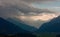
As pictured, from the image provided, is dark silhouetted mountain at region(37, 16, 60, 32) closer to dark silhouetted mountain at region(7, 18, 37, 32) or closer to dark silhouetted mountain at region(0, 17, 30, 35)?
dark silhouetted mountain at region(7, 18, 37, 32)

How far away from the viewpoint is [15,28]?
2.06 metres

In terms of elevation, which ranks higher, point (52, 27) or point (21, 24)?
point (21, 24)

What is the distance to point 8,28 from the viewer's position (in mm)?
2078

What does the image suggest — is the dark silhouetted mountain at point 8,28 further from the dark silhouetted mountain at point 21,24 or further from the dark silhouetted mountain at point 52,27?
the dark silhouetted mountain at point 52,27

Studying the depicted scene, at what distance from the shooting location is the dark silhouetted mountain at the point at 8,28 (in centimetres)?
205

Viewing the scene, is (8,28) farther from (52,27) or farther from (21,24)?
(52,27)

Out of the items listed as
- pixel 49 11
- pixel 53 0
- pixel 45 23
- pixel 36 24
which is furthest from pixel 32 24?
pixel 53 0

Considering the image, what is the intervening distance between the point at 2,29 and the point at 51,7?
788 millimetres

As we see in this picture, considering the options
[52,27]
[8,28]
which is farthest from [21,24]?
[52,27]

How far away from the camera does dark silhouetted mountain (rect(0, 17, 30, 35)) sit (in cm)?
205

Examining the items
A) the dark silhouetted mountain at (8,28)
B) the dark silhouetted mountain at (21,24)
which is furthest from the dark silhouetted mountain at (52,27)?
the dark silhouetted mountain at (8,28)

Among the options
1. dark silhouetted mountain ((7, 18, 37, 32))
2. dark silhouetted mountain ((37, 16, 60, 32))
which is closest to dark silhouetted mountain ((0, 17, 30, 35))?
dark silhouetted mountain ((7, 18, 37, 32))

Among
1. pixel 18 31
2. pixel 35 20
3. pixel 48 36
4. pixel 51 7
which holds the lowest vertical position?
pixel 48 36

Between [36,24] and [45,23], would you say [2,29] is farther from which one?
[45,23]
